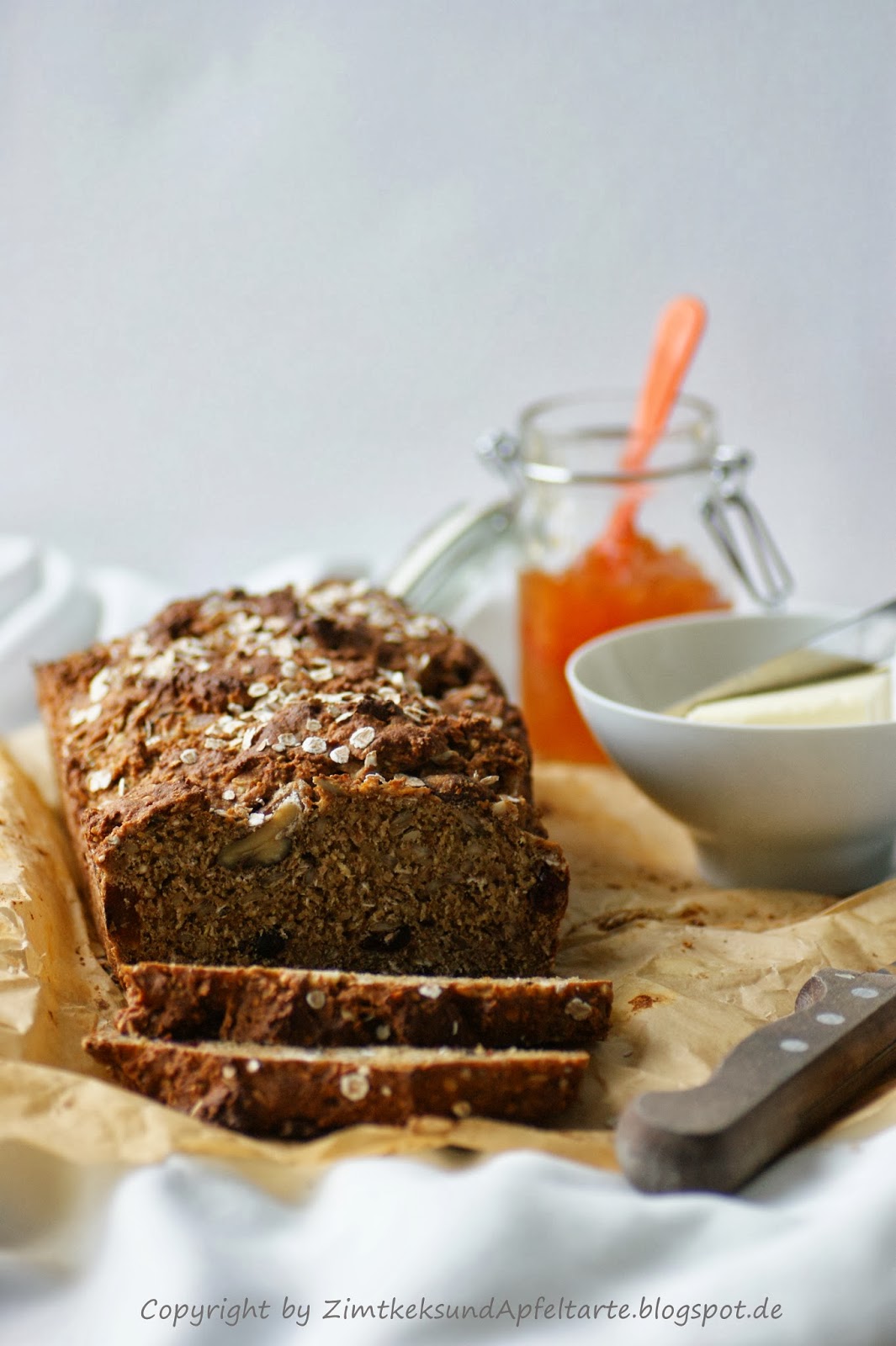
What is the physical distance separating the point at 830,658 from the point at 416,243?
2672 millimetres

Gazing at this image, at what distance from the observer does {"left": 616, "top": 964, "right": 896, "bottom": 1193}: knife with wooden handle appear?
5.84 feet

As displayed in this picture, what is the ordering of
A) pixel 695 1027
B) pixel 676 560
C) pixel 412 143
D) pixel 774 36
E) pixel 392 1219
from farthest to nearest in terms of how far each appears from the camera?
pixel 412 143
pixel 774 36
pixel 676 560
pixel 695 1027
pixel 392 1219

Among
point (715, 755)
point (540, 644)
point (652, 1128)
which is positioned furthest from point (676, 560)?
point (652, 1128)

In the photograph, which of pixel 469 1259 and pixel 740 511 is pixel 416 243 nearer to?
pixel 740 511

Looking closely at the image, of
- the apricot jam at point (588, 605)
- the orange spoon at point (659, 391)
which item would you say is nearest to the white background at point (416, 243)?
the orange spoon at point (659, 391)

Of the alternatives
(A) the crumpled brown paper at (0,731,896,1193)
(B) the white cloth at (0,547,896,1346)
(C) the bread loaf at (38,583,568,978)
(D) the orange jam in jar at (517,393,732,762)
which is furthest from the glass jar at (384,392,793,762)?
(B) the white cloth at (0,547,896,1346)

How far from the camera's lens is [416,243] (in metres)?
5.11

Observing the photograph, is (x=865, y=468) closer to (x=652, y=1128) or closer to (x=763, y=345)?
(x=763, y=345)

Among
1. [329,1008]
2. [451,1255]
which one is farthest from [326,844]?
[451,1255]

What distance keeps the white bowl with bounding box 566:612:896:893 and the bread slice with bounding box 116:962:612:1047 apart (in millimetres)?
763

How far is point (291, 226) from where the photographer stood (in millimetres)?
5125

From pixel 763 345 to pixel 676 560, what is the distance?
1556 millimetres

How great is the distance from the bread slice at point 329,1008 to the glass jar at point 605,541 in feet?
5.61

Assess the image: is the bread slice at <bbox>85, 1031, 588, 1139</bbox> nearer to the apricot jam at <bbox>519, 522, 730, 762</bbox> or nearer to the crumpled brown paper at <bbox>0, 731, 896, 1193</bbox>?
the crumpled brown paper at <bbox>0, 731, 896, 1193</bbox>
